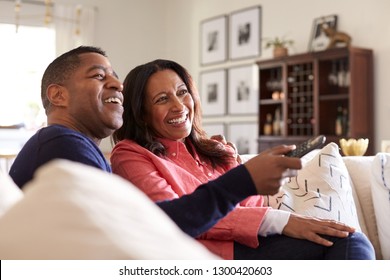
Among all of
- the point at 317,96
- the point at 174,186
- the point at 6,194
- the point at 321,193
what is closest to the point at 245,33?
the point at 317,96

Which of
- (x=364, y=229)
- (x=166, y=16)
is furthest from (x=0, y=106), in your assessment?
(x=364, y=229)

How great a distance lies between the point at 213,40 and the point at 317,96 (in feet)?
7.48

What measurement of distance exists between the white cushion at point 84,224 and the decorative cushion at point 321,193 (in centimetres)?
148

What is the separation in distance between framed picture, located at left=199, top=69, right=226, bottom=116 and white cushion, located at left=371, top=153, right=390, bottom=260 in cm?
504

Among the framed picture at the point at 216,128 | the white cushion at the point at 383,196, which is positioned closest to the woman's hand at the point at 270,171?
the white cushion at the point at 383,196

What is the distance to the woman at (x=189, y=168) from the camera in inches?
61.0

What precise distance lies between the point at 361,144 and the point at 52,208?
9.39 feet

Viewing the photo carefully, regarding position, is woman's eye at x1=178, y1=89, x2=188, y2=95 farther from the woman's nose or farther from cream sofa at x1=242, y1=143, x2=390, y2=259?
cream sofa at x1=242, y1=143, x2=390, y2=259

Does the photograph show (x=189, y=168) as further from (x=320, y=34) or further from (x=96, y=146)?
(x=320, y=34)

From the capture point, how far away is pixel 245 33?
23.4 feet

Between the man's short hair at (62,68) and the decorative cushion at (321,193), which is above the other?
the man's short hair at (62,68)

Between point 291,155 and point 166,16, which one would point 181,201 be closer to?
point 291,155

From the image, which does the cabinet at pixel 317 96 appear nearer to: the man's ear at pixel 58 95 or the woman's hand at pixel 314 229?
the woman's hand at pixel 314 229

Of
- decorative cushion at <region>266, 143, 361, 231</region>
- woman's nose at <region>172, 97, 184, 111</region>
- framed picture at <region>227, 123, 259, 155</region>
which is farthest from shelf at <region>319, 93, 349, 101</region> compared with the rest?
woman's nose at <region>172, 97, 184, 111</region>
